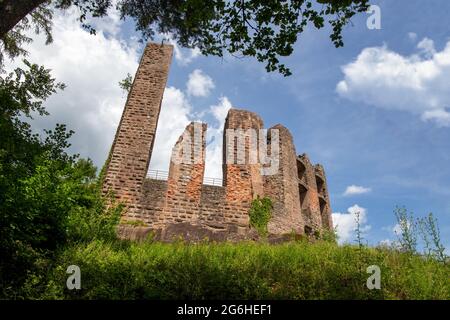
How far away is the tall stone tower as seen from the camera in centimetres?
1170

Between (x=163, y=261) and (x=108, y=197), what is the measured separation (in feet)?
17.8

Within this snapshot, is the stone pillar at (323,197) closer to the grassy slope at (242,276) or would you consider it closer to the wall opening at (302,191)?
the wall opening at (302,191)

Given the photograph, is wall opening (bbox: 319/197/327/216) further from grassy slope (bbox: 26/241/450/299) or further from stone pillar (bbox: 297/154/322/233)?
grassy slope (bbox: 26/241/450/299)

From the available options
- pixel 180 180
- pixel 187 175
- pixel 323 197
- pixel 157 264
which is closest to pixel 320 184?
pixel 323 197

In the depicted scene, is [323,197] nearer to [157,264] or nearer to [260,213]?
[260,213]

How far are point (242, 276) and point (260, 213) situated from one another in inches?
273

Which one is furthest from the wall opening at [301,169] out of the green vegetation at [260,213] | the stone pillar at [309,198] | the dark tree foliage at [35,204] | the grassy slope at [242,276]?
the grassy slope at [242,276]

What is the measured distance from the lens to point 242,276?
A: 5.60m

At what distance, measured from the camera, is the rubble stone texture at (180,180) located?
11.3 metres

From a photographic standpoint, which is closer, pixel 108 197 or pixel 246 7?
pixel 246 7

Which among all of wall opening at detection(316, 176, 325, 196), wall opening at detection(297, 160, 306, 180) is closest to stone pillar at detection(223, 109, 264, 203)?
wall opening at detection(297, 160, 306, 180)

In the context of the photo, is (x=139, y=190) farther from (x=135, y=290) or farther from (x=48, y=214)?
(x=135, y=290)

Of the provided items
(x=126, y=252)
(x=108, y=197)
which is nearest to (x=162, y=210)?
(x=108, y=197)

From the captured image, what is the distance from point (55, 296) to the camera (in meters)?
5.11
